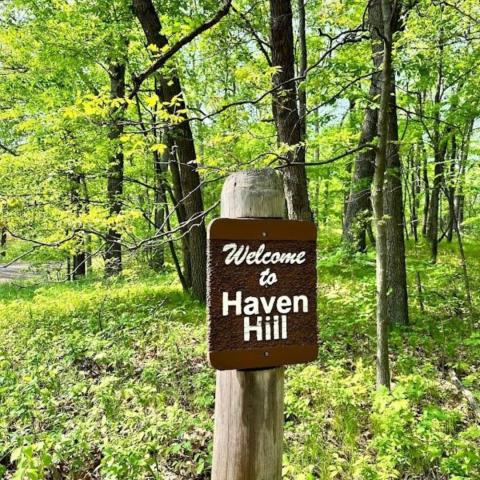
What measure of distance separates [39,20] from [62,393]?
319 inches

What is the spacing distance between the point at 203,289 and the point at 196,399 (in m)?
4.07

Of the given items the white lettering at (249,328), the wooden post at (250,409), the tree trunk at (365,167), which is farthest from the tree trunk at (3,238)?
the white lettering at (249,328)

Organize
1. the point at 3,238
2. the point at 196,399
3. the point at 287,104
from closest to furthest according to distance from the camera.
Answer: the point at 196,399
the point at 287,104
the point at 3,238

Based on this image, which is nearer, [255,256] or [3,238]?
[255,256]

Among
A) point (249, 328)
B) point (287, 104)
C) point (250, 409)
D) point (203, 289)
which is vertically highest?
point (287, 104)

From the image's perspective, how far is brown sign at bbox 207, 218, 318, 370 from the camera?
4.70ft

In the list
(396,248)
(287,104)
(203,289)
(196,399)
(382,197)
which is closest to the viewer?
(382,197)

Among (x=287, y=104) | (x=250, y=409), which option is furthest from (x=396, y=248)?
(x=250, y=409)

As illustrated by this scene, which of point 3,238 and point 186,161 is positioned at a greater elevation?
point 3,238

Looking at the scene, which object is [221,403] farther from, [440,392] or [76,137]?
[76,137]

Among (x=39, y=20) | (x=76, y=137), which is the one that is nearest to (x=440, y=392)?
(x=76, y=137)

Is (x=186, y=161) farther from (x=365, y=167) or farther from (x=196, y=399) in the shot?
(x=196, y=399)

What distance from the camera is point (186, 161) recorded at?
7516 mm

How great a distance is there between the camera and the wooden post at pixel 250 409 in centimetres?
153
